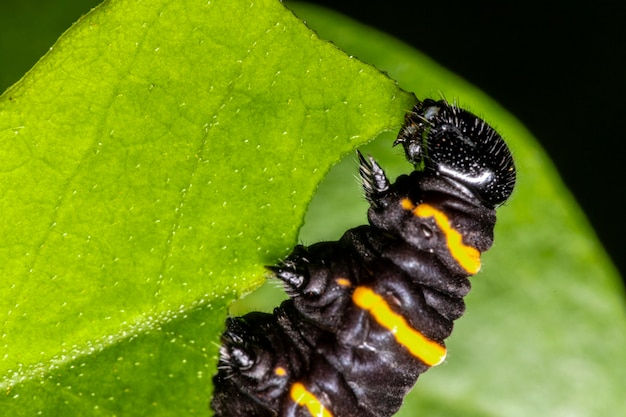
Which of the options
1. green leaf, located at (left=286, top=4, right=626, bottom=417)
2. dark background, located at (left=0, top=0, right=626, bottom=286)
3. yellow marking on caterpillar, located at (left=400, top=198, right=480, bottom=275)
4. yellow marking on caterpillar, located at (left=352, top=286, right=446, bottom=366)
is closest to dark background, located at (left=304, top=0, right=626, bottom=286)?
dark background, located at (left=0, top=0, right=626, bottom=286)

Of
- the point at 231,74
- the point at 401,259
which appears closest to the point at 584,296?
the point at 401,259

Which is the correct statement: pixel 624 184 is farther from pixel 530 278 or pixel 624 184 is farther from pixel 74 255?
pixel 74 255

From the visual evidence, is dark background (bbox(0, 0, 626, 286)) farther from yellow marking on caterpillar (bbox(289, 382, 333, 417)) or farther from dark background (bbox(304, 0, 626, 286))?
yellow marking on caterpillar (bbox(289, 382, 333, 417))

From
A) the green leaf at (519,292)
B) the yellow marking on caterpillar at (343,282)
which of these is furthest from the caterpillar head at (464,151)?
the yellow marking on caterpillar at (343,282)

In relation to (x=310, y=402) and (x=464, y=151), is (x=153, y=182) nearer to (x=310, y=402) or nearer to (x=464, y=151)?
(x=310, y=402)

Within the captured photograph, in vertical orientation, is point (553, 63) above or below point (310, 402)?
above

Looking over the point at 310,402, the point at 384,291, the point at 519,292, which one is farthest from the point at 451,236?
the point at 310,402
